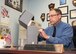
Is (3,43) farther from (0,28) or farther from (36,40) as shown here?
(0,28)

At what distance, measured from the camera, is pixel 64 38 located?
1.89 meters

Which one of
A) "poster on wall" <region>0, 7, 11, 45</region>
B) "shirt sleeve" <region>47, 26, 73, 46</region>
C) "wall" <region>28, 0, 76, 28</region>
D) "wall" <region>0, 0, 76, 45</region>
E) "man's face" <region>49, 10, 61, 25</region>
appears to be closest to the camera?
"shirt sleeve" <region>47, 26, 73, 46</region>

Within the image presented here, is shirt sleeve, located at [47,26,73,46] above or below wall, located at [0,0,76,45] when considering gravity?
below

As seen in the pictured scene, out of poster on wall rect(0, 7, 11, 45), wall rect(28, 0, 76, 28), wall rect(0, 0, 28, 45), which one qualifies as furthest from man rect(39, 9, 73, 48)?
wall rect(28, 0, 76, 28)

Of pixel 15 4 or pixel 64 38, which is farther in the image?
pixel 15 4

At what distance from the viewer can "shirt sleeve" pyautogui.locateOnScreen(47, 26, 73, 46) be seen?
1.79 m

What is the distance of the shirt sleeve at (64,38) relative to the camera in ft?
5.87

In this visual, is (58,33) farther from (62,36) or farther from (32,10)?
(32,10)

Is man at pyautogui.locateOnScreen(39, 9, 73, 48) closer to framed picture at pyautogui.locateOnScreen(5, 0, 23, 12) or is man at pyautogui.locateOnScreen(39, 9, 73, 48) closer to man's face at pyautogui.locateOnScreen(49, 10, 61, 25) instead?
man's face at pyautogui.locateOnScreen(49, 10, 61, 25)

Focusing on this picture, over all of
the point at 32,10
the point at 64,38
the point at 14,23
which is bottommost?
the point at 64,38

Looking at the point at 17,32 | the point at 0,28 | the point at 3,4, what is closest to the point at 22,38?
the point at 17,32

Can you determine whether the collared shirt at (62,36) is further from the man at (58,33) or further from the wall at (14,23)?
the wall at (14,23)

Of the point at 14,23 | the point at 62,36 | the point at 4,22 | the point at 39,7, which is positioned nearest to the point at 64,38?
the point at 62,36

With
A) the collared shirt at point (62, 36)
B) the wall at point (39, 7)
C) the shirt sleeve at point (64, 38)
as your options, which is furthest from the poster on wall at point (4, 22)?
the shirt sleeve at point (64, 38)
